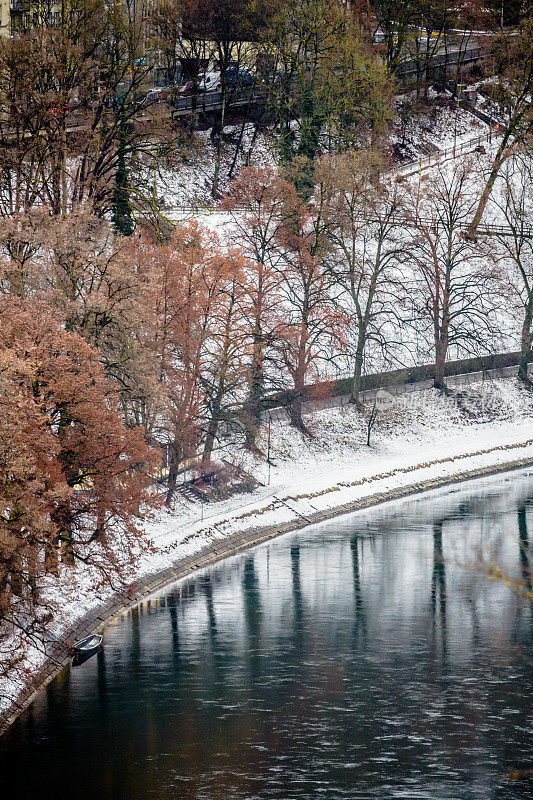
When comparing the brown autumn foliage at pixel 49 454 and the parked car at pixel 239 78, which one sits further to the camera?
the parked car at pixel 239 78

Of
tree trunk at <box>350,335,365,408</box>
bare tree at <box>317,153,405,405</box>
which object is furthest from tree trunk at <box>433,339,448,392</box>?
tree trunk at <box>350,335,365,408</box>

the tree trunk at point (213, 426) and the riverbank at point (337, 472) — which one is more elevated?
the tree trunk at point (213, 426)

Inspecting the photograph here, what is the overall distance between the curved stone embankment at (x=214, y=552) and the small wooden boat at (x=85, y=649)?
1.17 ft

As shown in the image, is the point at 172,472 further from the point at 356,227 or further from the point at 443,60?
the point at 443,60

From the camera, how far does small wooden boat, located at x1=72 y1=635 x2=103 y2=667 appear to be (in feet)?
123

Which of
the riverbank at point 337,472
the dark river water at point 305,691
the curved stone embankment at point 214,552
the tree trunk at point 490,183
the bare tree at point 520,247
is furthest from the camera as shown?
the tree trunk at point 490,183

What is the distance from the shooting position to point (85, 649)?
3797cm

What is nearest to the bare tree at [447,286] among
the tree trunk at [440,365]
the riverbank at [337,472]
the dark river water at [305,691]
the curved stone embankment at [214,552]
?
the tree trunk at [440,365]

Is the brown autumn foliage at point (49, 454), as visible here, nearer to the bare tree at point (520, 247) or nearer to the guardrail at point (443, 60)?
the bare tree at point (520, 247)

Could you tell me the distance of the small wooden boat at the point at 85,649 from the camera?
1479 inches

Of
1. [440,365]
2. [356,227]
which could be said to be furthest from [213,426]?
[440,365]

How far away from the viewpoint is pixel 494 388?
243ft

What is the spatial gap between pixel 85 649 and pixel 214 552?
533 inches

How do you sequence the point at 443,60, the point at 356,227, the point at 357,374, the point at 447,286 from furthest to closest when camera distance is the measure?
the point at 443,60
the point at 447,286
the point at 357,374
the point at 356,227
